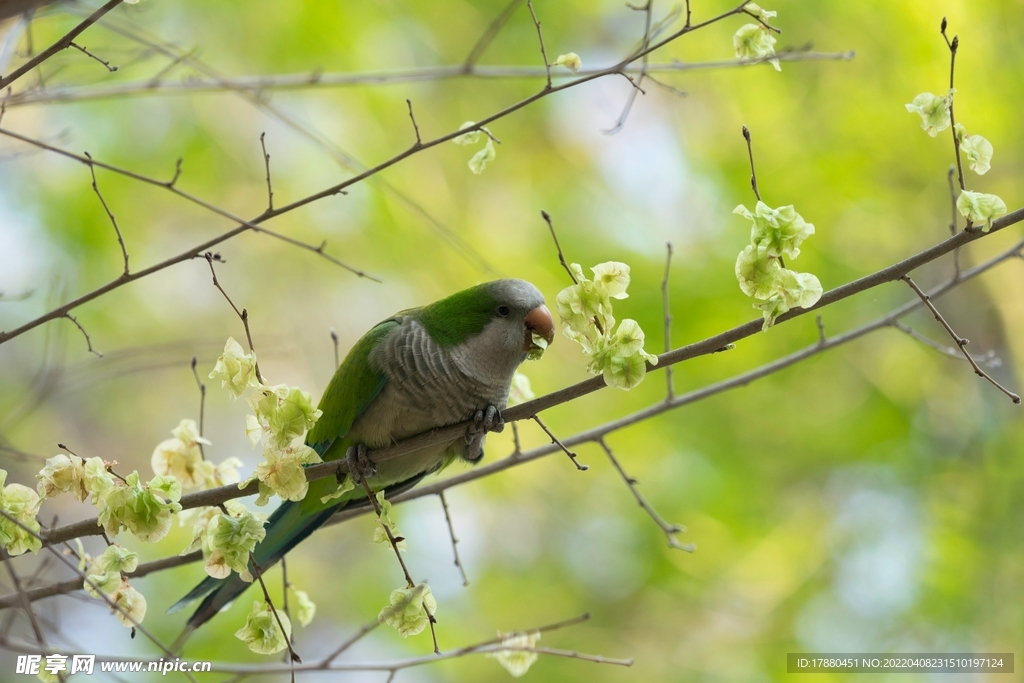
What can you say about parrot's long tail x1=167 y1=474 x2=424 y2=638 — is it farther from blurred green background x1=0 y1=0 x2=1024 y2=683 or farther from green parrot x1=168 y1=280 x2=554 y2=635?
blurred green background x1=0 y1=0 x2=1024 y2=683

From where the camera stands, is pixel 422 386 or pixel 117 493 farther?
pixel 422 386

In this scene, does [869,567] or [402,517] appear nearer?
[869,567]

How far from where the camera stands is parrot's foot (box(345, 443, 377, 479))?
6.37ft

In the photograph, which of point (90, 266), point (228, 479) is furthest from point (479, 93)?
point (228, 479)

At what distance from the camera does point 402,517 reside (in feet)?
13.5

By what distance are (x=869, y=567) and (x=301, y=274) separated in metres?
3.27

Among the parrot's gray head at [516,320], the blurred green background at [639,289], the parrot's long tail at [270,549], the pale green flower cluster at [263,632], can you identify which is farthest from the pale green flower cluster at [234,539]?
the blurred green background at [639,289]

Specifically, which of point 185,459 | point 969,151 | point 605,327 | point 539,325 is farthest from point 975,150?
point 185,459

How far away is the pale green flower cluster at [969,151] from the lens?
4.37ft

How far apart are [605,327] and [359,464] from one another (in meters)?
0.81

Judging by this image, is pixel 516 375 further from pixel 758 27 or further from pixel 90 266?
pixel 90 266

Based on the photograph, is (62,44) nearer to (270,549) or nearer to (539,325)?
(539,325)

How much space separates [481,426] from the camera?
6.90 feet

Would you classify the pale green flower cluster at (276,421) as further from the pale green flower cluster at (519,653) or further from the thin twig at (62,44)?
the pale green flower cluster at (519,653)
